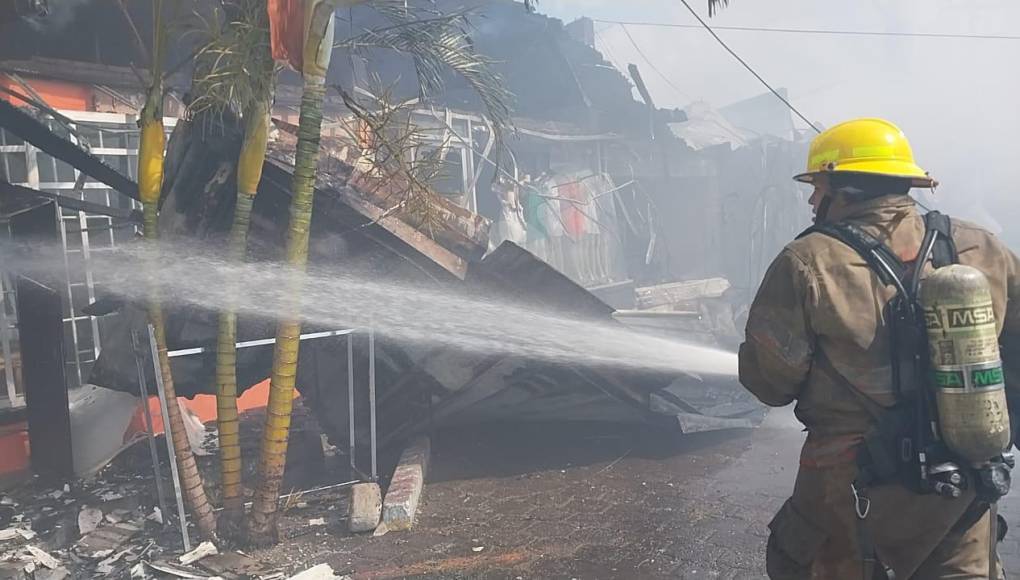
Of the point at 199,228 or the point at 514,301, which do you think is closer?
the point at 199,228

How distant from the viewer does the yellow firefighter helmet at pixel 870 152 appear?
273 cm

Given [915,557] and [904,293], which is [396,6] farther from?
[915,557]

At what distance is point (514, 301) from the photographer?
702cm

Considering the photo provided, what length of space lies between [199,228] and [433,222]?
2.00 m

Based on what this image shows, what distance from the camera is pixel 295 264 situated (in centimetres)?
536

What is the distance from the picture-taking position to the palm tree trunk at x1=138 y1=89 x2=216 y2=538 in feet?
17.5

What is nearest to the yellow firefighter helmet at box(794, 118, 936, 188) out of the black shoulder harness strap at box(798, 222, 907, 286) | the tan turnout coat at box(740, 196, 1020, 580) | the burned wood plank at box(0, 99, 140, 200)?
the tan turnout coat at box(740, 196, 1020, 580)

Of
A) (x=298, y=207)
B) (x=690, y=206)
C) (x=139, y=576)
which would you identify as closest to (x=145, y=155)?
(x=298, y=207)

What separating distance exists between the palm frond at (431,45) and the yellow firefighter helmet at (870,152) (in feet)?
12.0

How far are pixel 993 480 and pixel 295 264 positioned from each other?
4294 millimetres

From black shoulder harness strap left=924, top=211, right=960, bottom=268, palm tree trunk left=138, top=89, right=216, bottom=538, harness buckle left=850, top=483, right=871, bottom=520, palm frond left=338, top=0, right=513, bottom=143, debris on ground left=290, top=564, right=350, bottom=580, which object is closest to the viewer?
harness buckle left=850, top=483, right=871, bottom=520

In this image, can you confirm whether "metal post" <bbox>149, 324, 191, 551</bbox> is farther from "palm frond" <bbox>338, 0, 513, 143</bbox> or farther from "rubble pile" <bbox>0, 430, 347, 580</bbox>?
"palm frond" <bbox>338, 0, 513, 143</bbox>

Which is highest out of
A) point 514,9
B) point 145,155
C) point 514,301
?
point 514,9

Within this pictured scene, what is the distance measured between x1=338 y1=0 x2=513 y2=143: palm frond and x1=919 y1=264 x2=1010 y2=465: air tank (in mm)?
4311
